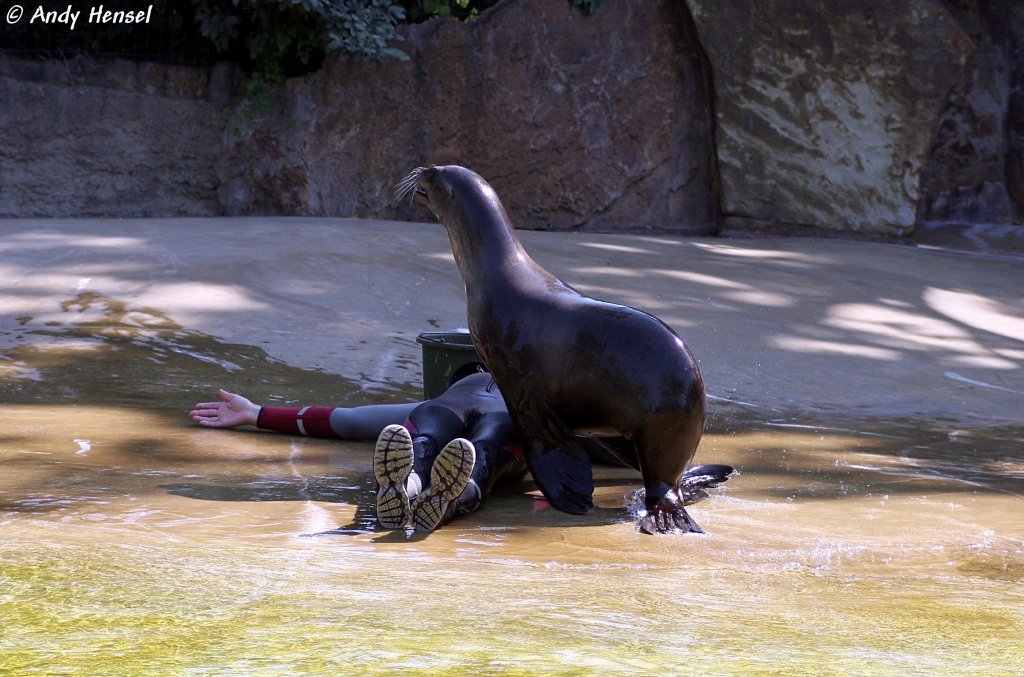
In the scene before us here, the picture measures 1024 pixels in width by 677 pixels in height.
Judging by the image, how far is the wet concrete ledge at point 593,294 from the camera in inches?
229

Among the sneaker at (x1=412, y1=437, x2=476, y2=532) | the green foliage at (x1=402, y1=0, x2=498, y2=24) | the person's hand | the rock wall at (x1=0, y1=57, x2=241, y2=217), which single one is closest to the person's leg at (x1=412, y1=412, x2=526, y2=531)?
the sneaker at (x1=412, y1=437, x2=476, y2=532)

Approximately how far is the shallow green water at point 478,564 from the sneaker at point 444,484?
8 cm

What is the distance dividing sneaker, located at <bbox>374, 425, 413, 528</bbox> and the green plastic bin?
53.7 inches

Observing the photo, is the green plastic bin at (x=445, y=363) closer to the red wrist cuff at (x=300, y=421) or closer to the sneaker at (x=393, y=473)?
the red wrist cuff at (x=300, y=421)

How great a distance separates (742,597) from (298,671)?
3.29 ft

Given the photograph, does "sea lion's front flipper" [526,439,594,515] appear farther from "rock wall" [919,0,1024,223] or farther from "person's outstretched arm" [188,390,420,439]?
"rock wall" [919,0,1024,223]

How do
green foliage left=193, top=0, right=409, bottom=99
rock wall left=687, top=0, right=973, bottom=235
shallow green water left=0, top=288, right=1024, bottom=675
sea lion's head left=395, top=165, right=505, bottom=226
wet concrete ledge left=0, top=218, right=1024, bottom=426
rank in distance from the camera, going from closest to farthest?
shallow green water left=0, top=288, right=1024, bottom=675
sea lion's head left=395, top=165, right=505, bottom=226
wet concrete ledge left=0, top=218, right=1024, bottom=426
green foliage left=193, top=0, right=409, bottom=99
rock wall left=687, top=0, right=973, bottom=235

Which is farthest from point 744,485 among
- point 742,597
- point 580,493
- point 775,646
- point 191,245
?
point 191,245

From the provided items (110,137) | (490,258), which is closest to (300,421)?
(490,258)

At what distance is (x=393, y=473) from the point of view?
2979mm

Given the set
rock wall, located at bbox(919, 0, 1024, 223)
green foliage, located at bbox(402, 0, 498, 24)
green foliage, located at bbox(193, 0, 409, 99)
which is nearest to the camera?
green foliage, located at bbox(193, 0, 409, 99)

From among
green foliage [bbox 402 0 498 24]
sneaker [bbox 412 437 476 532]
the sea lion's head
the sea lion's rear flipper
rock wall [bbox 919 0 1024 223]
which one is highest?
green foliage [bbox 402 0 498 24]

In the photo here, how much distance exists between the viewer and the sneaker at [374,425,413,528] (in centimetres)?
295

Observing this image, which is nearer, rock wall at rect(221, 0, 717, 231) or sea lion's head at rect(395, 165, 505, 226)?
sea lion's head at rect(395, 165, 505, 226)
